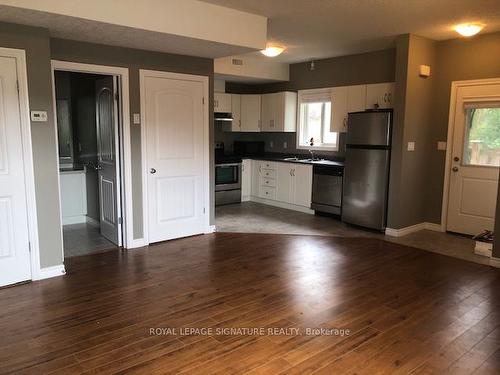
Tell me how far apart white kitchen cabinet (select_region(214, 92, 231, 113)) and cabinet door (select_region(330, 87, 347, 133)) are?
2.03 meters

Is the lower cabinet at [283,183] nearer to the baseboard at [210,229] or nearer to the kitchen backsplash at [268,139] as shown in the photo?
the kitchen backsplash at [268,139]

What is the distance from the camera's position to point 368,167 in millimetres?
5555

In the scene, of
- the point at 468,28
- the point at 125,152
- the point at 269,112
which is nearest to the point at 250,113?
the point at 269,112

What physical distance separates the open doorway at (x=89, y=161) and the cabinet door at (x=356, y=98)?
3665 millimetres

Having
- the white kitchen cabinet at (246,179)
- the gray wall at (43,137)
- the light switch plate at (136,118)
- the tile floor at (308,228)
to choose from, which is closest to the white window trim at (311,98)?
the white kitchen cabinet at (246,179)

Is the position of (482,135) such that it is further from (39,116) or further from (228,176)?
(39,116)

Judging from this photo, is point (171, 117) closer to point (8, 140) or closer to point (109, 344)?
point (8, 140)

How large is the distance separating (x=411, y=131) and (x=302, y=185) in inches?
82.1

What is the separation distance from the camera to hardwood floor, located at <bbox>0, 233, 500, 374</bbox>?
8.20ft

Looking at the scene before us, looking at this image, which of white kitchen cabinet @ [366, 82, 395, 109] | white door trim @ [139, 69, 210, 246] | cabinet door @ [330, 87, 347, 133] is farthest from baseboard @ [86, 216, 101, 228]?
white kitchen cabinet @ [366, 82, 395, 109]

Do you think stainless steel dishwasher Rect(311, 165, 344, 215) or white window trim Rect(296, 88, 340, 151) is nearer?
stainless steel dishwasher Rect(311, 165, 344, 215)

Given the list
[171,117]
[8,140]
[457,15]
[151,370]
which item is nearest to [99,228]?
[171,117]

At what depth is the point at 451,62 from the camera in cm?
536

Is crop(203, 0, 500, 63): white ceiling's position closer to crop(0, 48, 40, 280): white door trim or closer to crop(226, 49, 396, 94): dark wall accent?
crop(226, 49, 396, 94): dark wall accent
